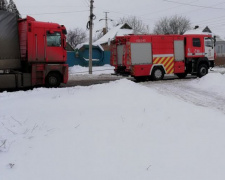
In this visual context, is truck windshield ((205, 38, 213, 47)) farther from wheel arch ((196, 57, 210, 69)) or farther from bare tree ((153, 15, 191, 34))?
bare tree ((153, 15, 191, 34))

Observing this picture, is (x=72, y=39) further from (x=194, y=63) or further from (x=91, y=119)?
(x=91, y=119)

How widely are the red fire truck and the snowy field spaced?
974 centimetres

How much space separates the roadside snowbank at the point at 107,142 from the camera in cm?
397

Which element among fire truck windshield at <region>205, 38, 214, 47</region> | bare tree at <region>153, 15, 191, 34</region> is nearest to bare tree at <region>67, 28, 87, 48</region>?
bare tree at <region>153, 15, 191, 34</region>

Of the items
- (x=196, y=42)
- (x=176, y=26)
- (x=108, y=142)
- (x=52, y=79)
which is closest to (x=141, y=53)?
(x=196, y=42)

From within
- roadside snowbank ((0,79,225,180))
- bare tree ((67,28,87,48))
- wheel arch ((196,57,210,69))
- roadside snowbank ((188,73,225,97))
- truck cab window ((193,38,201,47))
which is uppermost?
bare tree ((67,28,87,48))

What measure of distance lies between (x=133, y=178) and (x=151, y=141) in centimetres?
130

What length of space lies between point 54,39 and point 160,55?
713 centimetres

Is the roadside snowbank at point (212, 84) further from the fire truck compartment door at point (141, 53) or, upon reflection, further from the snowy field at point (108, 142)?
the snowy field at point (108, 142)

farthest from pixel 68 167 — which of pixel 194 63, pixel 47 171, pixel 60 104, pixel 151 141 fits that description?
pixel 194 63

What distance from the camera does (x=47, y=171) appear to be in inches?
152

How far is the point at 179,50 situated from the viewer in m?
18.3

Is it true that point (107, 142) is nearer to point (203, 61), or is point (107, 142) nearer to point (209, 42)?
point (203, 61)

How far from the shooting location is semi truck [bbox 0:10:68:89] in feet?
42.1
